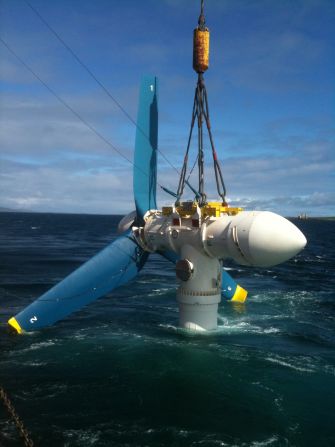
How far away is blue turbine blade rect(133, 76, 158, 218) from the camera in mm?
22984

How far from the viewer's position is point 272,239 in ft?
55.7

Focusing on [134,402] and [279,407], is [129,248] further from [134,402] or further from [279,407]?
[279,407]

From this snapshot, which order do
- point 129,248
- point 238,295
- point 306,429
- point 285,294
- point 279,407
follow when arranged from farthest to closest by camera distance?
point 285,294 < point 238,295 < point 129,248 < point 279,407 < point 306,429

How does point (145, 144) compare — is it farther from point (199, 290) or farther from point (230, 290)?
point (230, 290)

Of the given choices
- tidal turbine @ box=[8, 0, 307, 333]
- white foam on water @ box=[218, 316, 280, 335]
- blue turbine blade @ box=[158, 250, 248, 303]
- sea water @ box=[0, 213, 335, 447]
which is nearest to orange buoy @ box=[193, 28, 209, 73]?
tidal turbine @ box=[8, 0, 307, 333]

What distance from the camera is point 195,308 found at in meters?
20.9

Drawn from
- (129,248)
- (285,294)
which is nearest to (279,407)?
(129,248)

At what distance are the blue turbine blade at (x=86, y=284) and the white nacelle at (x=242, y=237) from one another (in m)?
2.07

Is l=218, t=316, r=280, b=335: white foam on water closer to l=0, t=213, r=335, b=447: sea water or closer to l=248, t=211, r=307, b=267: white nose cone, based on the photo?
l=0, t=213, r=335, b=447: sea water

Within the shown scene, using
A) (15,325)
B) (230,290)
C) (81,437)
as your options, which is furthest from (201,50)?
(81,437)

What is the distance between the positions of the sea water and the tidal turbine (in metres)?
2.04

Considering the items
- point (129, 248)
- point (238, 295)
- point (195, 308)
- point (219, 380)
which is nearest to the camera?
point (219, 380)

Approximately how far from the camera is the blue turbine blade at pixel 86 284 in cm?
1991

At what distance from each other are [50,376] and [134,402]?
418cm
